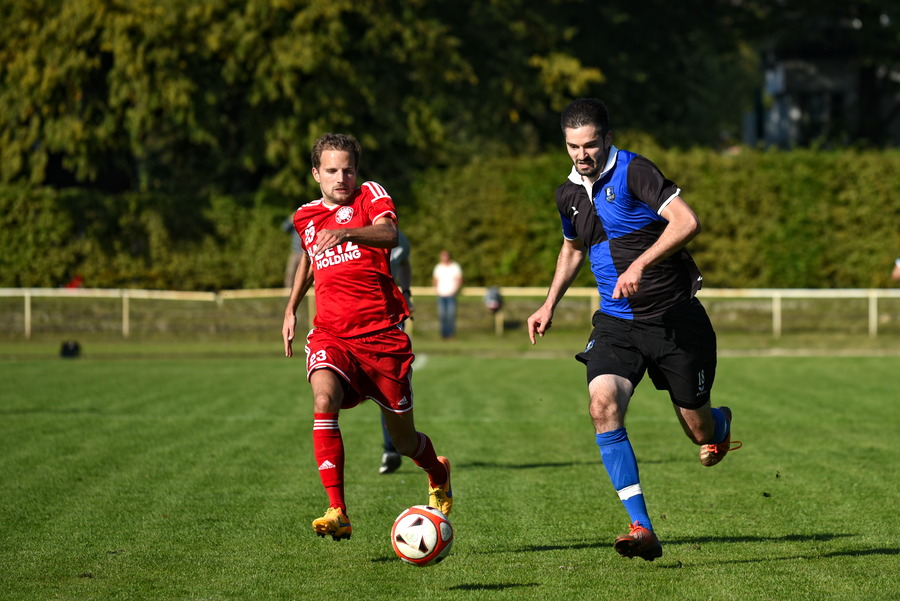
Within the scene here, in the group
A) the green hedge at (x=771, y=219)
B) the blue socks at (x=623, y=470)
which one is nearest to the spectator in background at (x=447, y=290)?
the green hedge at (x=771, y=219)

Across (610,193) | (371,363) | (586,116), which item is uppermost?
(586,116)

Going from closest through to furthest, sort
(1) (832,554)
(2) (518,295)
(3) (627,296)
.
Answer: (3) (627,296) < (1) (832,554) < (2) (518,295)

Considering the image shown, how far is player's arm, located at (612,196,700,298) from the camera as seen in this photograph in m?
5.92

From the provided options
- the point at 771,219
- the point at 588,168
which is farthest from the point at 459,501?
the point at 771,219

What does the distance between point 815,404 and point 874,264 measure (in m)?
18.7

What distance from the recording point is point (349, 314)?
6738mm

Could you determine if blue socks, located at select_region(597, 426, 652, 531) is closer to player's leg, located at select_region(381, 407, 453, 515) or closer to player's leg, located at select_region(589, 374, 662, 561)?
player's leg, located at select_region(589, 374, 662, 561)

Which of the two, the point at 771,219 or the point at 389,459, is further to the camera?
the point at 771,219

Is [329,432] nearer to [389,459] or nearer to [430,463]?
[430,463]

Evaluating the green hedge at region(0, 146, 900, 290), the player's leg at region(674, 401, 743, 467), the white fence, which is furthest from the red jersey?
the green hedge at region(0, 146, 900, 290)

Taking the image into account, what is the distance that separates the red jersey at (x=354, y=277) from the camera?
674 cm

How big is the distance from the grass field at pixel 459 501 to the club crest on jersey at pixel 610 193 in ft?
6.04

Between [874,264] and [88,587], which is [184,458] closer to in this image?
[88,587]

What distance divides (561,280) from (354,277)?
1138 millimetres
